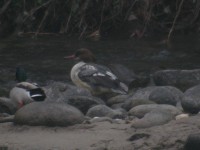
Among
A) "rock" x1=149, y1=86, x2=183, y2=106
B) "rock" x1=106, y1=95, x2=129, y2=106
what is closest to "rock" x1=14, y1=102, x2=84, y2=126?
"rock" x1=149, y1=86, x2=183, y2=106

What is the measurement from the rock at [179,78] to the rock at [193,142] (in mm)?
4162

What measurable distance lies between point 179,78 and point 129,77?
0.89 metres

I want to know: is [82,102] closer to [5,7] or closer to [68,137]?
[68,137]

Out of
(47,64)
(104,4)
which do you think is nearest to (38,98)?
(47,64)

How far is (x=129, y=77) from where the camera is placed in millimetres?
10359

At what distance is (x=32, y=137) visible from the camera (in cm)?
609

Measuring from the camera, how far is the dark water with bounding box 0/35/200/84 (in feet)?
37.3

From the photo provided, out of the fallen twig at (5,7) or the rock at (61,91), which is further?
the fallen twig at (5,7)

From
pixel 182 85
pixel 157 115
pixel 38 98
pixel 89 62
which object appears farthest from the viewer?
pixel 89 62

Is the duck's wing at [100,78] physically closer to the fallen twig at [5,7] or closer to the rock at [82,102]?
the rock at [82,102]

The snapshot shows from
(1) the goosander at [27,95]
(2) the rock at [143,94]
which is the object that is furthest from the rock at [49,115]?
(2) the rock at [143,94]

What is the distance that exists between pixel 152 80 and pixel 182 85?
0.50 meters

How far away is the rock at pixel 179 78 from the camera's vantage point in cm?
966

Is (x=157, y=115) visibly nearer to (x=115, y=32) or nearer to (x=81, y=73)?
(x=81, y=73)
